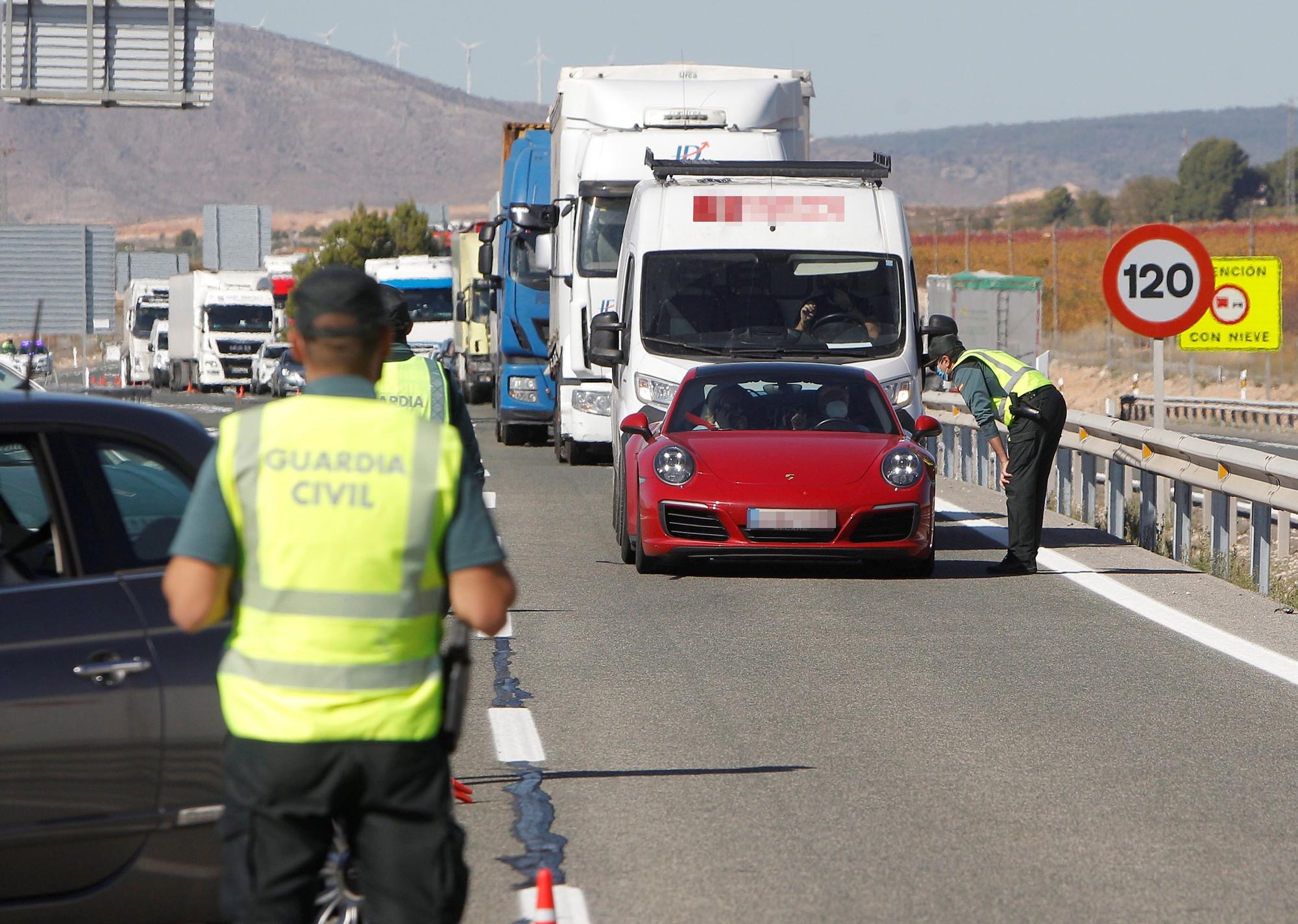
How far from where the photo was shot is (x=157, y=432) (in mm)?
5105

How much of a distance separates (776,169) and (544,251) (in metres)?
6.19

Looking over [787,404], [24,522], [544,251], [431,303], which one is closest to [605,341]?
[787,404]

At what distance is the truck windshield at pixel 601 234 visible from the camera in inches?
841

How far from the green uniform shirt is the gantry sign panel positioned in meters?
23.1

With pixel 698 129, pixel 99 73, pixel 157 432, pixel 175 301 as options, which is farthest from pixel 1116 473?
pixel 175 301

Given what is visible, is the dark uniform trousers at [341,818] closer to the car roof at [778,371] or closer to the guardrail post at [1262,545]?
the guardrail post at [1262,545]

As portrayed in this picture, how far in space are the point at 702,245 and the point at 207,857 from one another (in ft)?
40.7

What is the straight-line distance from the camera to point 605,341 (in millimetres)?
16562

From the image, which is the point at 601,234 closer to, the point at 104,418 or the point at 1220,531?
the point at 1220,531

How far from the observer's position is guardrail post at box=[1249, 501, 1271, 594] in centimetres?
1250

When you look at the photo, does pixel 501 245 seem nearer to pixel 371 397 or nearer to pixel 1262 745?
pixel 1262 745

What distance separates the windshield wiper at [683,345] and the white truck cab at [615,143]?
478 cm

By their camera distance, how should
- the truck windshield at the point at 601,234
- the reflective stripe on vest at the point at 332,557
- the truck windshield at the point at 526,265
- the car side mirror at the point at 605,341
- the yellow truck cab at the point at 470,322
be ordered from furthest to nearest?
the yellow truck cab at the point at 470,322
the truck windshield at the point at 526,265
the truck windshield at the point at 601,234
the car side mirror at the point at 605,341
the reflective stripe on vest at the point at 332,557

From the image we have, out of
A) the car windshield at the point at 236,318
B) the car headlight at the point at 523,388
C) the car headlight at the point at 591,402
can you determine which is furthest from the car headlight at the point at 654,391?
the car windshield at the point at 236,318
